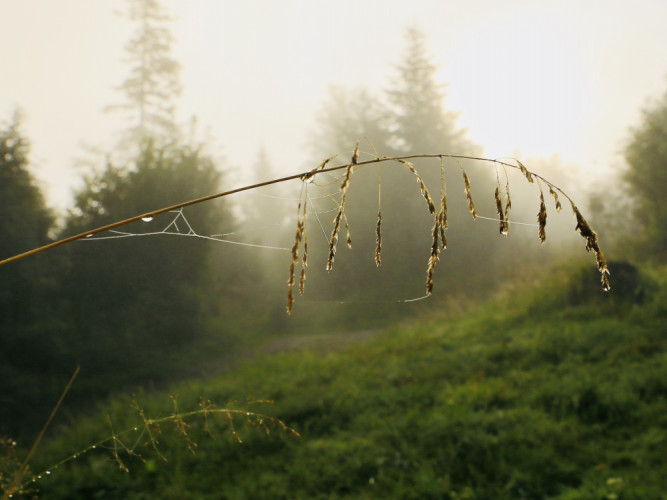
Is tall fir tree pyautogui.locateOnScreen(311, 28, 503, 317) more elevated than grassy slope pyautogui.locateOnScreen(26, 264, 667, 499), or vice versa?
tall fir tree pyautogui.locateOnScreen(311, 28, 503, 317)

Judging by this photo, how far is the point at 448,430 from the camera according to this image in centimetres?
432

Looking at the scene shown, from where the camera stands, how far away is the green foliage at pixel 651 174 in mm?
11727

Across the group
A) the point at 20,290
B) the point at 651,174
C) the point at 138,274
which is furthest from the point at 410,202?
the point at 20,290

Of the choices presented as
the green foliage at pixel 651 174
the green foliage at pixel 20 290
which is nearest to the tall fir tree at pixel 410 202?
the green foliage at pixel 651 174

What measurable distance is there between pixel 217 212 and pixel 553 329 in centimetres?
754

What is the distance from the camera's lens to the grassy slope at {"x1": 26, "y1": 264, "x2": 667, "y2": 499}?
3.62 meters

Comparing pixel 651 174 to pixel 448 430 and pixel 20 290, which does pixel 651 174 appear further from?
pixel 20 290

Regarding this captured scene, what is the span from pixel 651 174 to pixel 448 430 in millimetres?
11264

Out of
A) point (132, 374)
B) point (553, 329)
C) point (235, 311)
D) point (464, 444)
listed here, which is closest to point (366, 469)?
point (464, 444)

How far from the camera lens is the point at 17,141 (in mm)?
8125

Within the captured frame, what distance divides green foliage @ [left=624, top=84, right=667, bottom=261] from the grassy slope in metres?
5.67

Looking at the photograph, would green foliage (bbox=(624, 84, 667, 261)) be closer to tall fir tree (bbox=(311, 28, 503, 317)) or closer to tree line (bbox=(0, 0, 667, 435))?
tree line (bbox=(0, 0, 667, 435))

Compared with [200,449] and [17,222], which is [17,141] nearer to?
[17,222]

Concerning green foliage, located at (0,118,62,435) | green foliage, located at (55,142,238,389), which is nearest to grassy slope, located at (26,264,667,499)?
green foliage, located at (0,118,62,435)
